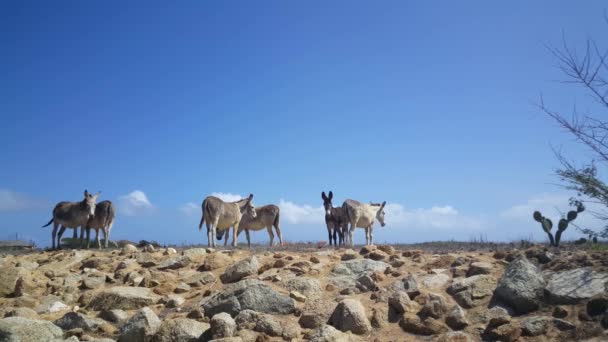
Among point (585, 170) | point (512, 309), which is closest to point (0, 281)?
point (512, 309)

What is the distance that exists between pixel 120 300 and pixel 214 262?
2.34 meters

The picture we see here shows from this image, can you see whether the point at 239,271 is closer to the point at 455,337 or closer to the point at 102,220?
the point at 455,337

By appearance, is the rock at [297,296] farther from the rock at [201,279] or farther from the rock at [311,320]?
the rock at [201,279]

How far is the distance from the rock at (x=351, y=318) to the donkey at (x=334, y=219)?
1430 cm

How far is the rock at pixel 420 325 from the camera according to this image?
8359mm

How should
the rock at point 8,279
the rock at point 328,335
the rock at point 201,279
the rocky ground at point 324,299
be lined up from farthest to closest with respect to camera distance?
the rock at point 8,279 → the rock at point 201,279 → the rocky ground at point 324,299 → the rock at point 328,335

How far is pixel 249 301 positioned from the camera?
384 inches

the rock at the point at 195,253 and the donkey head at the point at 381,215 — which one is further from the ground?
the donkey head at the point at 381,215

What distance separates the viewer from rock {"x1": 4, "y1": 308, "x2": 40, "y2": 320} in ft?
32.8

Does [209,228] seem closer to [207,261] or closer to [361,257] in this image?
[207,261]

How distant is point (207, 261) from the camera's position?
12227 millimetres

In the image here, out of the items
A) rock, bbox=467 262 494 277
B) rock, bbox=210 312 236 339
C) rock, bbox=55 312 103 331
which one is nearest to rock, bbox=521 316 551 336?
rock, bbox=467 262 494 277

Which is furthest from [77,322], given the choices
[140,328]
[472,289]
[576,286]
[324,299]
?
[576,286]

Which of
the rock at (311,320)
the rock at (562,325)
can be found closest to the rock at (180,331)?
the rock at (311,320)
